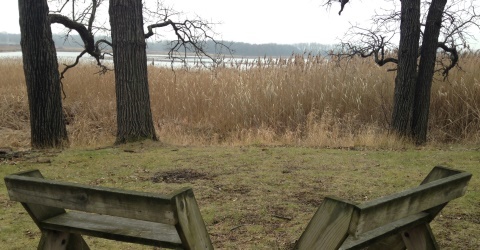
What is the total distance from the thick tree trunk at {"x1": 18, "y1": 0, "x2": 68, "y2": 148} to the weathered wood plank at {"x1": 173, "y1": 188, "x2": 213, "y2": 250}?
20.9 ft

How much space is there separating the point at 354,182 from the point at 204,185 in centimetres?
166

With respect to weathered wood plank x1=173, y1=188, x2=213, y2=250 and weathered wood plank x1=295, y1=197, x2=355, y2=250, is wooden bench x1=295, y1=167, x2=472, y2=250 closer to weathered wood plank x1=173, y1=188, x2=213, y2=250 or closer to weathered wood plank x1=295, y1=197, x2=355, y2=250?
weathered wood plank x1=295, y1=197, x2=355, y2=250

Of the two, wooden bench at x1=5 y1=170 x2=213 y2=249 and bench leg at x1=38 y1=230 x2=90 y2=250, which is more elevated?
wooden bench at x1=5 y1=170 x2=213 y2=249

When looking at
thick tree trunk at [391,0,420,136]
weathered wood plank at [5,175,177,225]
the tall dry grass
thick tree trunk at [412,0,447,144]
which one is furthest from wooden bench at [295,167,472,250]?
thick tree trunk at [412,0,447,144]

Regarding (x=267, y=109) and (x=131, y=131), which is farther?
(x=267, y=109)

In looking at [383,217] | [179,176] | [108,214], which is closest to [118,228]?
[108,214]

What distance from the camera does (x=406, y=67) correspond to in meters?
8.39

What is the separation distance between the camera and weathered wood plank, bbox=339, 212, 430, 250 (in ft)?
7.13

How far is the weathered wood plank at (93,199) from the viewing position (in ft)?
A: 6.10

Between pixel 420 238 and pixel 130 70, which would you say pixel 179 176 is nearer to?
pixel 130 70

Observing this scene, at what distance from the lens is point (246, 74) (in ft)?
40.0

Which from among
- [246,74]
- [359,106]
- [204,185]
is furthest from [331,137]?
[246,74]

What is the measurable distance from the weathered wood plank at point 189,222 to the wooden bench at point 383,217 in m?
0.43

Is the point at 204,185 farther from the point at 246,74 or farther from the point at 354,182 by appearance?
the point at 246,74
